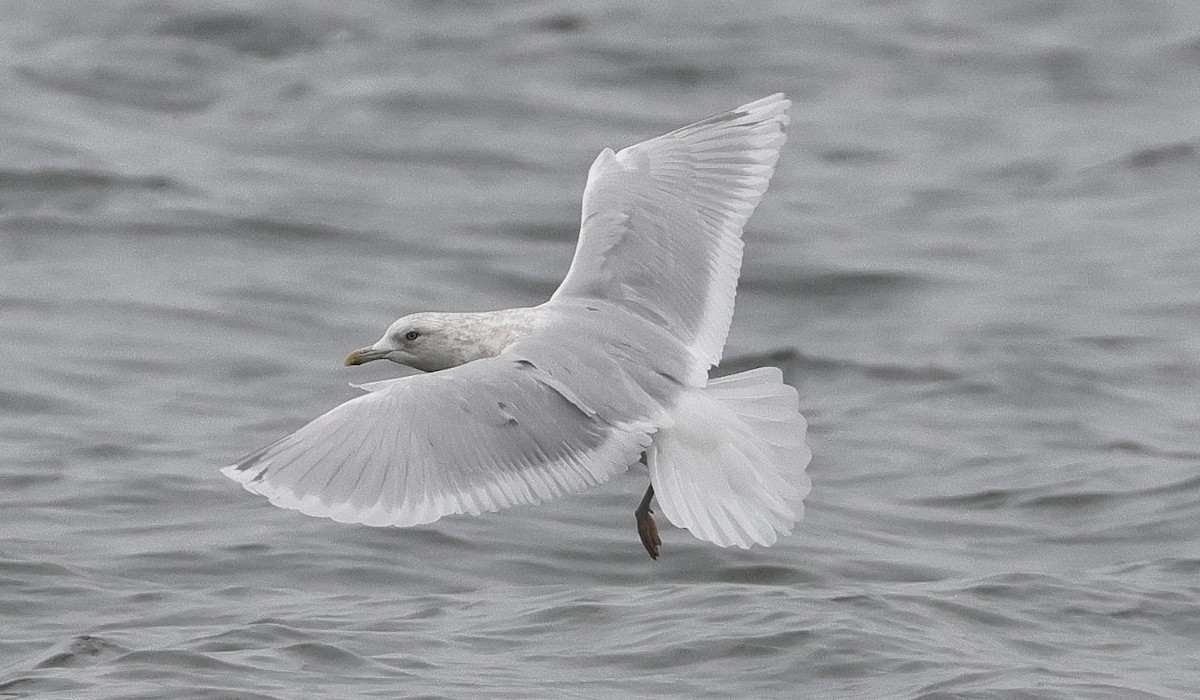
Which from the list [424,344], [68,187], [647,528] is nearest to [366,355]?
[424,344]

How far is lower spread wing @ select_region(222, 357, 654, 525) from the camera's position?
5.12 metres

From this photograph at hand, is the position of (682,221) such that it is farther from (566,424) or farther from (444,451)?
(444,451)

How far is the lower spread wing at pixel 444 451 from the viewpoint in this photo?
16.8ft

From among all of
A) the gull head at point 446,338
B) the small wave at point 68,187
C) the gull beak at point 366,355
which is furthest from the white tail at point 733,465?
the small wave at point 68,187

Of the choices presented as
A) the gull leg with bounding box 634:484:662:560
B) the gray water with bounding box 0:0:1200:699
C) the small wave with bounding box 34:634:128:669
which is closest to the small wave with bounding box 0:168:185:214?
the gray water with bounding box 0:0:1200:699

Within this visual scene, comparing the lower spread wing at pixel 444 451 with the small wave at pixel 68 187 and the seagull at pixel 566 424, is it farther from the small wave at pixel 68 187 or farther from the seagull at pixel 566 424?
the small wave at pixel 68 187

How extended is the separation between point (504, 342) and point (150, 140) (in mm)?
6791

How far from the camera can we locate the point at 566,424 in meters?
5.29

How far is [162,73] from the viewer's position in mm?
12703

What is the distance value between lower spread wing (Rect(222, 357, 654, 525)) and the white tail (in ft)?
0.38

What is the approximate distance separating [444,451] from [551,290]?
5.19 meters

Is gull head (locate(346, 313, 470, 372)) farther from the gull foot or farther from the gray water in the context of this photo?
the gray water

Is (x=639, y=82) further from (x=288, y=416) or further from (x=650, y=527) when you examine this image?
(x=650, y=527)

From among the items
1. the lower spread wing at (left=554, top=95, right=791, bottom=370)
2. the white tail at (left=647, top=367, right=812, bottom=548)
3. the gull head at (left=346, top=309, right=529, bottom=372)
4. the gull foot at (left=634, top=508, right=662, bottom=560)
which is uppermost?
the lower spread wing at (left=554, top=95, right=791, bottom=370)
